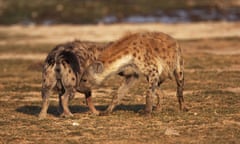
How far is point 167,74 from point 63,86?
1697mm

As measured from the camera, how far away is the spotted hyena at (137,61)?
1076 centimetres

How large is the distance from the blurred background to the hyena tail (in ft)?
71.7

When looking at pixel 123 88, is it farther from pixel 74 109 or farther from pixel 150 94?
pixel 74 109

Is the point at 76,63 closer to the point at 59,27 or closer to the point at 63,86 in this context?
the point at 63,86

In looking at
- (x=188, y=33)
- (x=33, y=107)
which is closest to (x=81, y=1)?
(x=188, y=33)

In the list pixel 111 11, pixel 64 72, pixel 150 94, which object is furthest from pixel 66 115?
pixel 111 11

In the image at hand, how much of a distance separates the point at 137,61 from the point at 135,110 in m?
1.28

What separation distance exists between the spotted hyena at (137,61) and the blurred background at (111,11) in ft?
70.9

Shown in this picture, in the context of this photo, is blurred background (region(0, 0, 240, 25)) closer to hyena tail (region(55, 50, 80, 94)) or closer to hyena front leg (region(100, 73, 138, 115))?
hyena front leg (region(100, 73, 138, 115))

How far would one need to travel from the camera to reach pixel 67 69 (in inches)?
429

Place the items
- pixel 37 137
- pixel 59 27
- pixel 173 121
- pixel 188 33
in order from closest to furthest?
1. pixel 37 137
2. pixel 173 121
3. pixel 188 33
4. pixel 59 27

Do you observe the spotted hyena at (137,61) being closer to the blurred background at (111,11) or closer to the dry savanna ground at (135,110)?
the dry savanna ground at (135,110)

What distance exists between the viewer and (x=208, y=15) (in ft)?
114

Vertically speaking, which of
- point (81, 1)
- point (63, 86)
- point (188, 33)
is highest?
point (81, 1)
